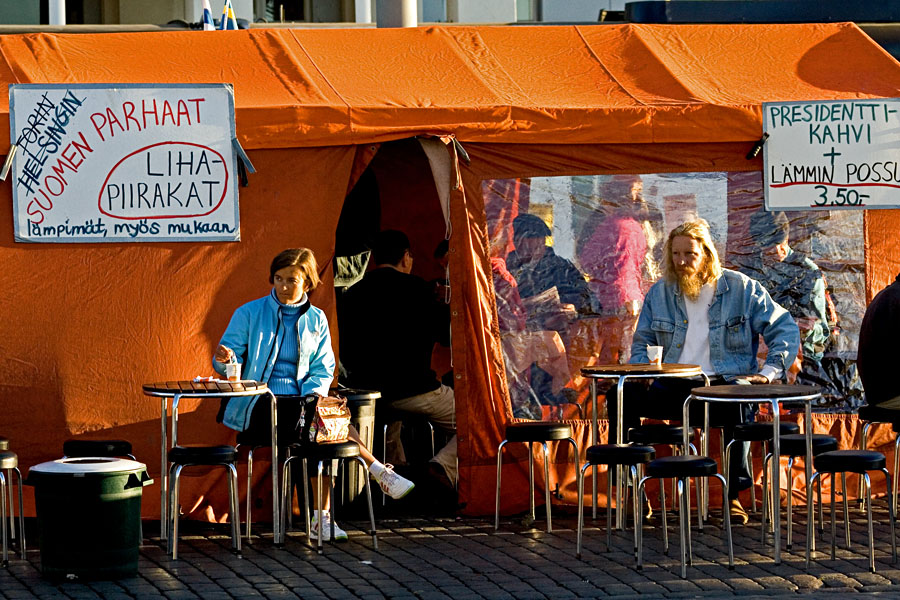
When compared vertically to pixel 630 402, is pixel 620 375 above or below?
above

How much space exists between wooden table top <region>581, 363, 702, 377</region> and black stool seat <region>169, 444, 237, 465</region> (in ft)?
6.57

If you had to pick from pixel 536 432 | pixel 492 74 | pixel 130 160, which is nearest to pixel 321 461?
pixel 536 432

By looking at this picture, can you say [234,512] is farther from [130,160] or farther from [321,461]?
[130,160]

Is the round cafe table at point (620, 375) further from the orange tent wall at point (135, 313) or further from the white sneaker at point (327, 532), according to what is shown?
the orange tent wall at point (135, 313)

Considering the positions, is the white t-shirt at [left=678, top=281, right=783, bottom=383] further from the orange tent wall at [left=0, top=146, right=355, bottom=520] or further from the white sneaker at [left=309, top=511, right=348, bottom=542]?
the white sneaker at [left=309, top=511, right=348, bottom=542]

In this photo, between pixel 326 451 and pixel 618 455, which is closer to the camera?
pixel 618 455

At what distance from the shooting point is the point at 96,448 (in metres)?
8.16

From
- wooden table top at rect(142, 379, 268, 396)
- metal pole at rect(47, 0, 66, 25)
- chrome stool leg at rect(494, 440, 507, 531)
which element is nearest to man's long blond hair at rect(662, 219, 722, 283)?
chrome stool leg at rect(494, 440, 507, 531)

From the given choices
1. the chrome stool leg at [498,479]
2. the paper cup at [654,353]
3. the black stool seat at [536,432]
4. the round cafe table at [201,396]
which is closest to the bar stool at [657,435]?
the black stool seat at [536,432]

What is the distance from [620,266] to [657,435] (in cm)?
123

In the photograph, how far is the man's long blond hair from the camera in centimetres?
860

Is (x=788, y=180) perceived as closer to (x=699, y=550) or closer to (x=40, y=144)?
(x=699, y=550)

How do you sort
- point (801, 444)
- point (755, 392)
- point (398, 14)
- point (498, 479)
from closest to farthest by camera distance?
1. point (755, 392)
2. point (801, 444)
3. point (498, 479)
4. point (398, 14)

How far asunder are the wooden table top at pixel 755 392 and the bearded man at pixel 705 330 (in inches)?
41.3
